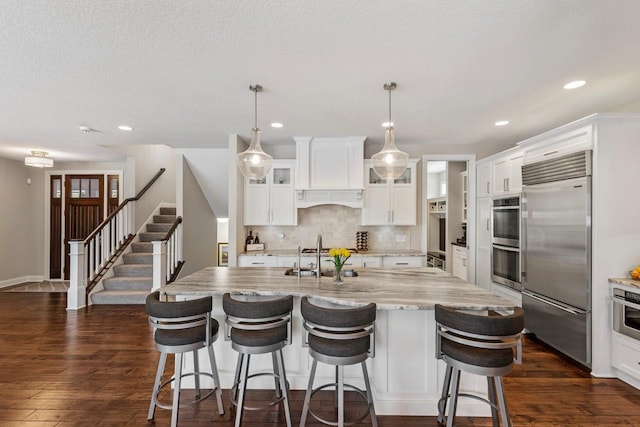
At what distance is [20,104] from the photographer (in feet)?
10.6

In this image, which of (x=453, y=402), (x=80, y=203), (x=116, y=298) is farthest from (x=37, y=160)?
(x=453, y=402)

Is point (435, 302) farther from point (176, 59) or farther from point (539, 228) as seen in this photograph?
point (176, 59)

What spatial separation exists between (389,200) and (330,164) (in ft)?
3.49

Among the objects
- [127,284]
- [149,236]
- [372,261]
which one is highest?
[149,236]

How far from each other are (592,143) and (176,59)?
351cm

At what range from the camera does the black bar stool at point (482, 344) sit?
1685 mm

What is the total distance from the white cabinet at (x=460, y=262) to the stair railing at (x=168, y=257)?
4.75 m

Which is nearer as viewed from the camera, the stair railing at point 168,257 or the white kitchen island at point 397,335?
the white kitchen island at point 397,335

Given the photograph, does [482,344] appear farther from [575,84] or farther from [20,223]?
[20,223]

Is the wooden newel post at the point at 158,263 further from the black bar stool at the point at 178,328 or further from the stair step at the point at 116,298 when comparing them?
the black bar stool at the point at 178,328

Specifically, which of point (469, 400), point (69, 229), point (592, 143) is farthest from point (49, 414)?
point (69, 229)

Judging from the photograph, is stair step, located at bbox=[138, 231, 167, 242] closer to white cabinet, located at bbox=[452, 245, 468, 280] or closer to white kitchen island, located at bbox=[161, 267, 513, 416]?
white kitchen island, located at bbox=[161, 267, 513, 416]

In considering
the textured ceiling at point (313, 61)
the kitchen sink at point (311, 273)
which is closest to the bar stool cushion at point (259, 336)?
the kitchen sink at point (311, 273)

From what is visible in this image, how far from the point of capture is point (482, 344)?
170 centimetres
